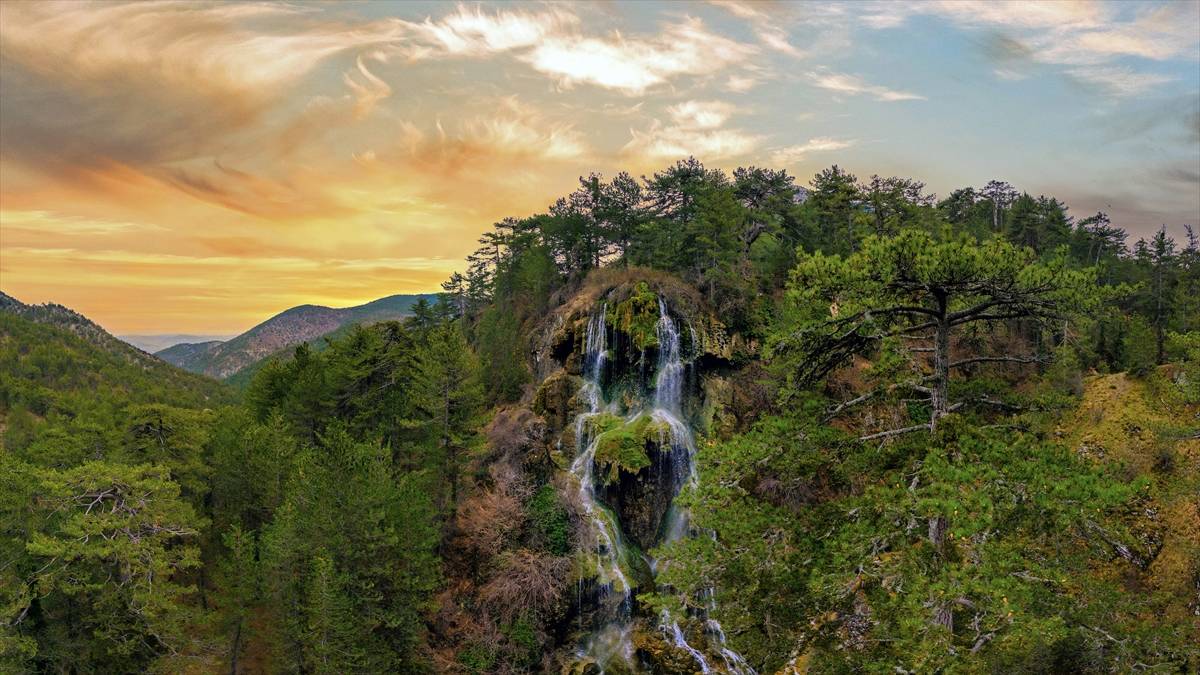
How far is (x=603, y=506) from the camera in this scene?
3225cm

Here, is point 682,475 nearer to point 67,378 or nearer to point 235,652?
point 235,652

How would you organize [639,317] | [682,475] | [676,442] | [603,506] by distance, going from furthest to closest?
[639,317] → [676,442] → [682,475] → [603,506]

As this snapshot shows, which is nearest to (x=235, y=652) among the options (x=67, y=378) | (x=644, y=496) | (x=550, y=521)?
(x=550, y=521)

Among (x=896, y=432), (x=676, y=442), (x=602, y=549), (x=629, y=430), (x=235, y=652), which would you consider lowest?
(x=235, y=652)

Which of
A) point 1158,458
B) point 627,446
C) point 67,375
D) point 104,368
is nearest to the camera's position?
point 1158,458

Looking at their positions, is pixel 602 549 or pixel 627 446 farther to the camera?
pixel 627 446

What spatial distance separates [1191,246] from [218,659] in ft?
298

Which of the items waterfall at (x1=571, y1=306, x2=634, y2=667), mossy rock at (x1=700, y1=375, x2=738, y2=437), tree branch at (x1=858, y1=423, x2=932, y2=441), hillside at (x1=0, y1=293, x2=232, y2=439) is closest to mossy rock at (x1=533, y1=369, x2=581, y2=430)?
waterfall at (x1=571, y1=306, x2=634, y2=667)

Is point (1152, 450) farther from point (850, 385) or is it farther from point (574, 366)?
point (574, 366)

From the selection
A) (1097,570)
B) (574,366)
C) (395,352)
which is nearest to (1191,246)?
(1097,570)

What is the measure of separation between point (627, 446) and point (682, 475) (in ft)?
12.4

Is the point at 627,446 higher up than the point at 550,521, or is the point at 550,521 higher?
the point at 627,446

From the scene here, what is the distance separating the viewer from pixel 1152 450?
27172 mm

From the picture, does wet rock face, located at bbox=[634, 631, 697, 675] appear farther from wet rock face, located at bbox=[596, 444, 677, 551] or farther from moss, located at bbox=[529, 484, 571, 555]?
moss, located at bbox=[529, 484, 571, 555]
